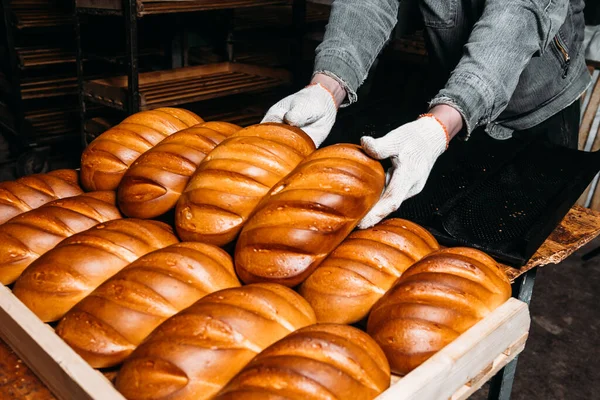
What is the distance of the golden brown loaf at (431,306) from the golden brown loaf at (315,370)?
0.27 ft

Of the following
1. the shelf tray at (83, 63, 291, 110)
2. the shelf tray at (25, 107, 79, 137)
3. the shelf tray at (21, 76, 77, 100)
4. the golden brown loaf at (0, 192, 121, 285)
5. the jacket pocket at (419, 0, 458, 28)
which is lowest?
the shelf tray at (25, 107, 79, 137)

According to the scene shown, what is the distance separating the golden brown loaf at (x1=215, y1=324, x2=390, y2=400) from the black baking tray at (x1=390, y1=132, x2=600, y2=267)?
717 millimetres

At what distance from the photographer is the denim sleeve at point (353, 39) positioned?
2086mm

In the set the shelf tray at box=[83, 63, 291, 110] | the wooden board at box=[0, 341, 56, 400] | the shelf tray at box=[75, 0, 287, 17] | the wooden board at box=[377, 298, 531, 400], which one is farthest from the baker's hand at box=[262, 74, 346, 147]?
the shelf tray at box=[83, 63, 291, 110]

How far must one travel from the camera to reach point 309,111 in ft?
5.98

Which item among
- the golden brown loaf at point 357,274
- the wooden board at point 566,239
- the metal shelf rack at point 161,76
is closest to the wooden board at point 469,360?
the golden brown loaf at point 357,274

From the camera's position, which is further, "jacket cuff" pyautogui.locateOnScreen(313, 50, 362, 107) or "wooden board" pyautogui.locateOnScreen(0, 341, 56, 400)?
"jacket cuff" pyautogui.locateOnScreen(313, 50, 362, 107)

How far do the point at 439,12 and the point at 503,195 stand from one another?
83 cm

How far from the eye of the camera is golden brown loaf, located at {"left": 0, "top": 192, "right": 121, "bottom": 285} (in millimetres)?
1342

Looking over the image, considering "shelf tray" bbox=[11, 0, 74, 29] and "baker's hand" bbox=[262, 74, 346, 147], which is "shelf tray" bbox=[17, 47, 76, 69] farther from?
"baker's hand" bbox=[262, 74, 346, 147]

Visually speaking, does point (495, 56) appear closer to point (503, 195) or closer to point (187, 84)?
point (503, 195)

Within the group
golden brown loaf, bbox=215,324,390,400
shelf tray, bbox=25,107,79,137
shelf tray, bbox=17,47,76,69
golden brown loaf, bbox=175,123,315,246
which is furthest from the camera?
shelf tray, bbox=25,107,79,137

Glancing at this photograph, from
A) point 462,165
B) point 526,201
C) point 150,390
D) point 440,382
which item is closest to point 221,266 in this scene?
point 150,390

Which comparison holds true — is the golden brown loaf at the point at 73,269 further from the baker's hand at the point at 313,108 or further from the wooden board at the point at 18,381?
the baker's hand at the point at 313,108
